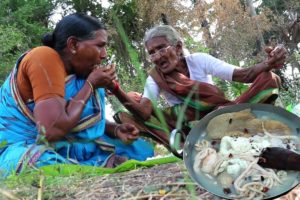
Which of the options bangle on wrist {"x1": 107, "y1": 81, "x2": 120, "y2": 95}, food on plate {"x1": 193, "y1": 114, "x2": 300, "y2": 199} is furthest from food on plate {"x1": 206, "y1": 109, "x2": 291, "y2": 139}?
bangle on wrist {"x1": 107, "y1": 81, "x2": 120, "y2": 95}

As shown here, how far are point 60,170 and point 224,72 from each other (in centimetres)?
146

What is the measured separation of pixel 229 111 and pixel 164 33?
1398 mm

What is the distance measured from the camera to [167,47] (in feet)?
10.4

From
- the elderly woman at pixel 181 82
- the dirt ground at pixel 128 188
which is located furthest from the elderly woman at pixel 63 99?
the dirt ground at pixel 128 188

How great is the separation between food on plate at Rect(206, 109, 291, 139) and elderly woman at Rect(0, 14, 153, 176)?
2.37 feet

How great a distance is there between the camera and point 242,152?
1614 mm

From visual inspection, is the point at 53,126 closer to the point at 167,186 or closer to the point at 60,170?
the point at 60,170

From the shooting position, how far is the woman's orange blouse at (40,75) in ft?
7.75

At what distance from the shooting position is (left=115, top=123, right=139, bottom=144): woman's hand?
2.91 metres

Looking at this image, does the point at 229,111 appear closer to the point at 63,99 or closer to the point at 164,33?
the point at 63,99

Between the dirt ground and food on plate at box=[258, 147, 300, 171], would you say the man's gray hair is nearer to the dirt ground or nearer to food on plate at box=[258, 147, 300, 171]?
the dirt ground

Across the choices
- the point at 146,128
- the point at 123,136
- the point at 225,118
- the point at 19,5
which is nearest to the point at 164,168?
the point at 225,118

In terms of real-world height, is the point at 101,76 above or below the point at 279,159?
above

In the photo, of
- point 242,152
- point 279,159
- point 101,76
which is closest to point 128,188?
point 242,152
